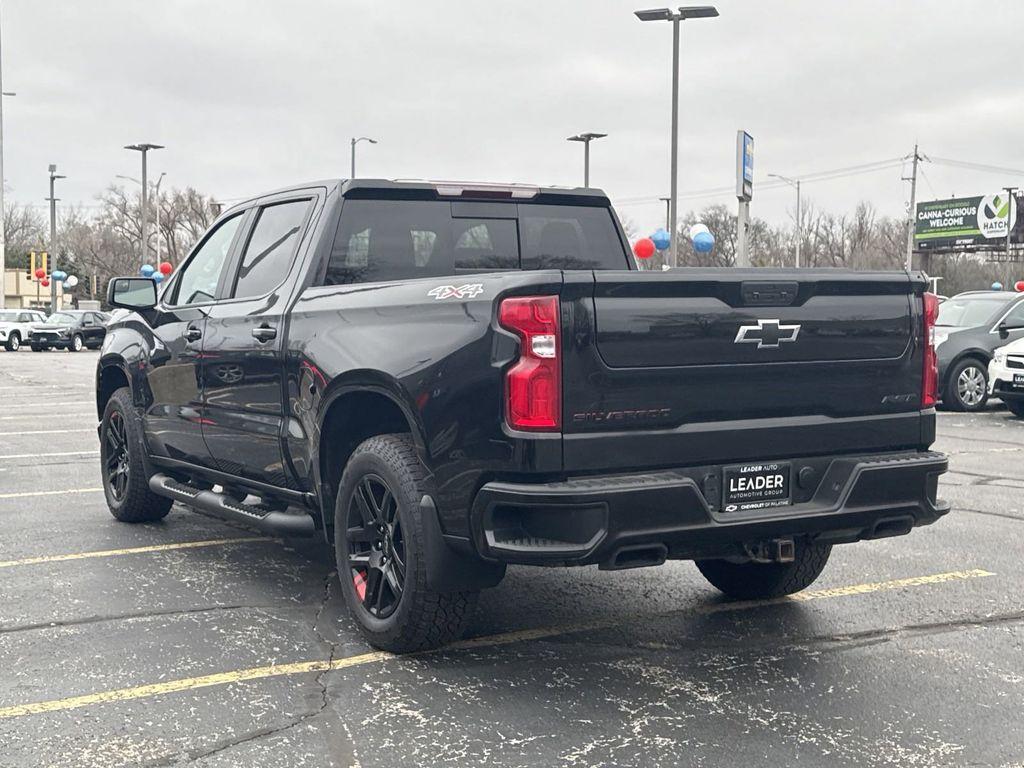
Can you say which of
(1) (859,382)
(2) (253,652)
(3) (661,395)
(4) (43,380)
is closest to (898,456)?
(1) (859,382)

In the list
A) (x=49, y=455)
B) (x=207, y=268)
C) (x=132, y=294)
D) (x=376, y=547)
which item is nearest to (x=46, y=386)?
(x=49, y=455)

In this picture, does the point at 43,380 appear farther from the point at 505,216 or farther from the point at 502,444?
the point at 502,444

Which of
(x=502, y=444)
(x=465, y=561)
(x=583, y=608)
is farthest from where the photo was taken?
(x=583, y=608)

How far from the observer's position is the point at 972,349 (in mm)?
16500

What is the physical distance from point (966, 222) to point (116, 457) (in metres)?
90.3

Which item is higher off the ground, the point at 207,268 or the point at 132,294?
the point at 207,268

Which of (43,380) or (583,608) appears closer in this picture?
(583,608)

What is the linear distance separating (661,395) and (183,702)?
1.98 metres

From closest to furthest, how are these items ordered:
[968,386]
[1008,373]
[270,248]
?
[270,248], [1008,373], [968,386]

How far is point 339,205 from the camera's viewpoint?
5.73 meters

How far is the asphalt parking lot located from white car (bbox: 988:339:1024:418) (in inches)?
336

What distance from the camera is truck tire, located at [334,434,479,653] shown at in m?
4.55

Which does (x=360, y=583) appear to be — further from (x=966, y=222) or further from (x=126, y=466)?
(x=966, y=222)

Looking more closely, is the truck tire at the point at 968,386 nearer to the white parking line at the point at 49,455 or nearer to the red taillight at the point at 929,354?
the white parking line at the point at 49,455
